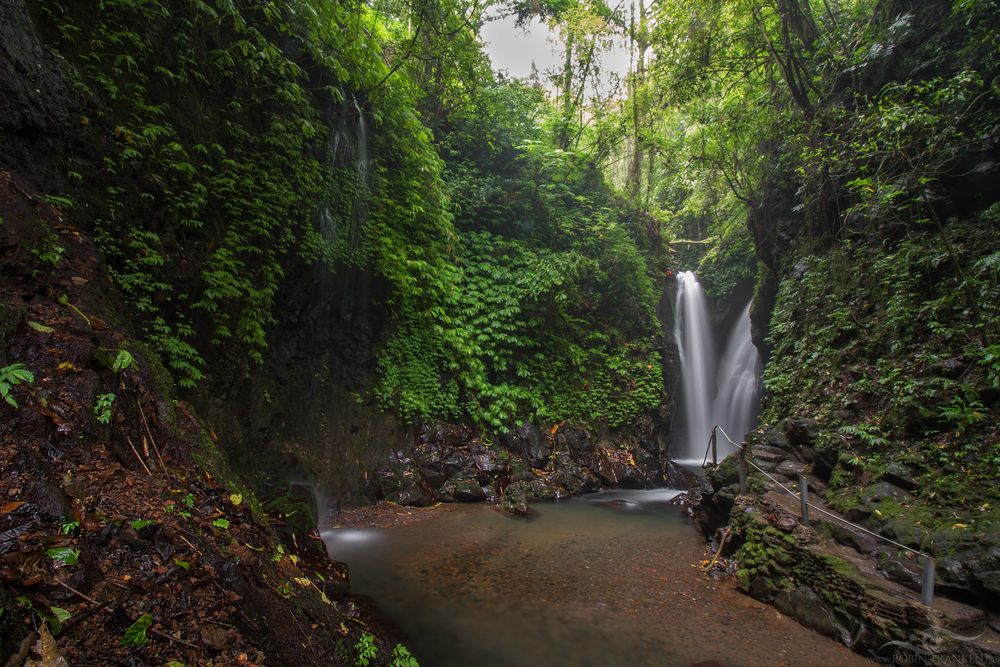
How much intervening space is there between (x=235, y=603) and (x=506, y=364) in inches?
348

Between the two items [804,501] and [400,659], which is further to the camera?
Answer: [804,501]

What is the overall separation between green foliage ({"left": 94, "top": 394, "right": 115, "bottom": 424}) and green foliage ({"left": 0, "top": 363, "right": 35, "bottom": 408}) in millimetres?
393

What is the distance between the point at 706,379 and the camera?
15.3m

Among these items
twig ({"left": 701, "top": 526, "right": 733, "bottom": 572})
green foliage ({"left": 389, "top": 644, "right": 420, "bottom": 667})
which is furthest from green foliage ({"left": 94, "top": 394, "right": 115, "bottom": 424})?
twig ({"left": 701, "top": 526, "right": 733, "bottom": 572})

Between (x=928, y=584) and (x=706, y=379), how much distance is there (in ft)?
40.0

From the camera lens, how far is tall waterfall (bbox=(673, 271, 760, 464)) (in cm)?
1333

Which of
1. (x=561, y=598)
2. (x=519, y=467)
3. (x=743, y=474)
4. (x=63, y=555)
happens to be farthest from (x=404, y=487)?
(x=63, y=555)

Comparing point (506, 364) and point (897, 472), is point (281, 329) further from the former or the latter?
A: point (897, 472)

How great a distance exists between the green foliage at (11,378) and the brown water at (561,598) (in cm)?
351

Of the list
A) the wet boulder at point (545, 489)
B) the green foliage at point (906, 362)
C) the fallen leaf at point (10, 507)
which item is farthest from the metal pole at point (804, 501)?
the fallen leaf at point (10, 507)

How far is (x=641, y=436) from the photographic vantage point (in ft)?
37.9

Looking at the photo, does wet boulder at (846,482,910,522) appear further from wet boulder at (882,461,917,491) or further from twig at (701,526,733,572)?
twig at (701,526,733,572)

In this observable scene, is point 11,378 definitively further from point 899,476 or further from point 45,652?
point 899,476

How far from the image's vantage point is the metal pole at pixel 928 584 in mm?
3672
